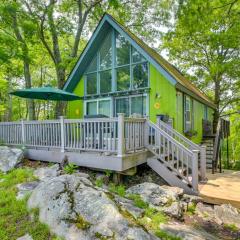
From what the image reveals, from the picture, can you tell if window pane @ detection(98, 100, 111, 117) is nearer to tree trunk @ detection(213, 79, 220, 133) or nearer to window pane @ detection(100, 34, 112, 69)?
window pane @ detection(100, 34, 112, 69)

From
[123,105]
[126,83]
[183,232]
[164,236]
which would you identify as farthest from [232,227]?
[126,83]

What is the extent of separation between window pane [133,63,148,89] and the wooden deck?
4533 millimetres

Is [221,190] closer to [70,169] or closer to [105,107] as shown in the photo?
[70,169]

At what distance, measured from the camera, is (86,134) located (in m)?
6.53

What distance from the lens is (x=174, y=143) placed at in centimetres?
638

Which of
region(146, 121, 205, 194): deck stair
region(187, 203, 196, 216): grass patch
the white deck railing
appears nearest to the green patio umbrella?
the white deck railing

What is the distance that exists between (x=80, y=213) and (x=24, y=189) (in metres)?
2.27

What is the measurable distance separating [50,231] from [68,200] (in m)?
0.59

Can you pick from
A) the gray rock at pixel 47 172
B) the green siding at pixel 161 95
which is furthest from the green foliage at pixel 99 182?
the green siding at pixel 161 95

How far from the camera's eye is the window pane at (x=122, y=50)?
10.1 metres

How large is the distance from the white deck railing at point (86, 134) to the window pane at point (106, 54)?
460cm

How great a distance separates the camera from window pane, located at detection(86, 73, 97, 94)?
1116cm

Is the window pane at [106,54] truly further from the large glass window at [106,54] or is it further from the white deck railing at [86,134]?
the white deck railing at [86,134]

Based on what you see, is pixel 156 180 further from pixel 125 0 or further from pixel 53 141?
pixel 125 0
